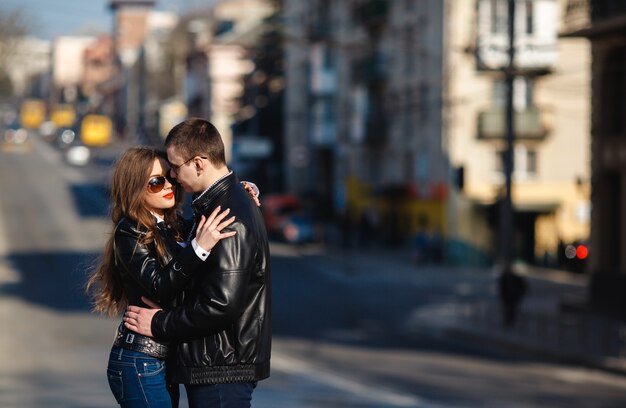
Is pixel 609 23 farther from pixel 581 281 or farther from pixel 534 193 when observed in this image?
pixel 534 193

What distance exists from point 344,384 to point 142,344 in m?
14.0

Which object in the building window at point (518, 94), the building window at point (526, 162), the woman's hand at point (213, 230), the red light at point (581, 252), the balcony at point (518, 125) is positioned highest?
the woman's hand at point (213, 230)

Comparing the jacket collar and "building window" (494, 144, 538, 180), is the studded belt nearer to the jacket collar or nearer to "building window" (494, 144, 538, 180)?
the jacket collar

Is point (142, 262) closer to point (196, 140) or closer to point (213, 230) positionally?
point (213, 230)

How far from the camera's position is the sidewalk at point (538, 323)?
24.0 meters

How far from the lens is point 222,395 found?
201 inches

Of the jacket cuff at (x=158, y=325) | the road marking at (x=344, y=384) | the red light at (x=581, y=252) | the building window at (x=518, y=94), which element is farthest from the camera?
the building window at (x=518, y=94)

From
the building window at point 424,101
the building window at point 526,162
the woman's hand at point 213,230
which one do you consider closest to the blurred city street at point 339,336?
the woman's hand at point 213,230

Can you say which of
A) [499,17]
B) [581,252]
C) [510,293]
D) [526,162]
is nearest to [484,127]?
[526,162]

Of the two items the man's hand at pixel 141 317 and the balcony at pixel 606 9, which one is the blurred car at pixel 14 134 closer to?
the balcony at pixel 606 9

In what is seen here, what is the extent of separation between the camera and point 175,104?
400ft

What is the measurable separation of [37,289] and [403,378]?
61.8 ft

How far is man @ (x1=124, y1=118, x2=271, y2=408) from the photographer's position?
196 inches

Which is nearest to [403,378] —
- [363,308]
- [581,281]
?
[363,308]
